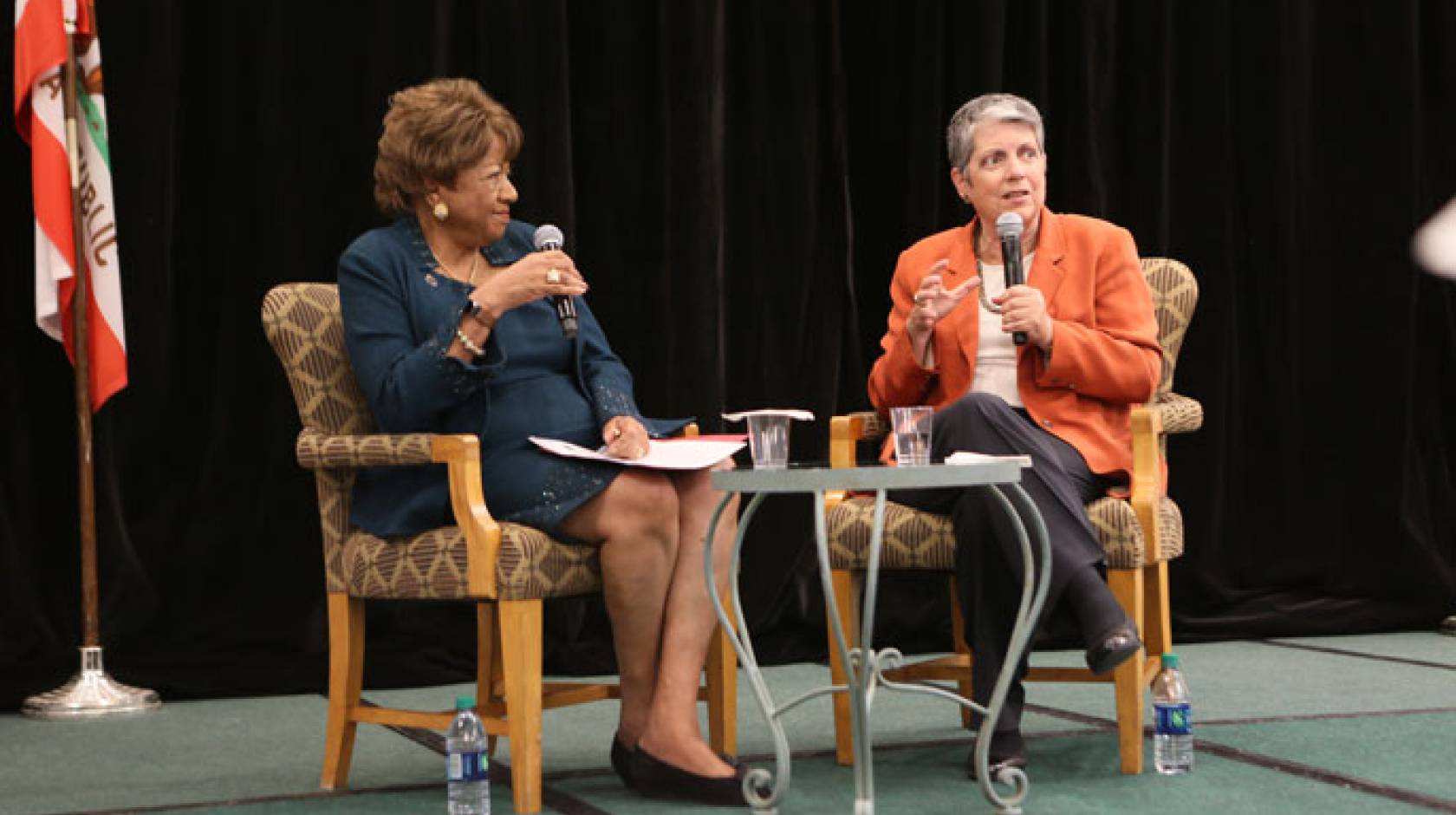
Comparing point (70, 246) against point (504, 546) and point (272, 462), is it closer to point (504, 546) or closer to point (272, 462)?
point (272, 462)

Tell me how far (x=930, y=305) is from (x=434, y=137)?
851 millimetres

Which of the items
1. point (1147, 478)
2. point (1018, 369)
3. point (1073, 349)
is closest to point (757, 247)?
point (1018, 369)

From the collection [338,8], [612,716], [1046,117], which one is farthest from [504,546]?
[1046,117]

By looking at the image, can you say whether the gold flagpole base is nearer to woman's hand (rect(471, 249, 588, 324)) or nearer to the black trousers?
woman's hand (rect(471, 249, 588, 324))

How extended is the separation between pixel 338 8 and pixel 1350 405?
9.75 ft

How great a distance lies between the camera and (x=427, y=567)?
109 inches

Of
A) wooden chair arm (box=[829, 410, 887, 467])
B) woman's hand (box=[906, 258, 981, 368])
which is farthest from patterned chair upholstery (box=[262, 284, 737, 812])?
woman's hand (box=[906, 258, 981, 368])

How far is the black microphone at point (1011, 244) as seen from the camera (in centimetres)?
285

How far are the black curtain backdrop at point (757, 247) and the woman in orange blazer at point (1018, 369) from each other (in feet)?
4.28

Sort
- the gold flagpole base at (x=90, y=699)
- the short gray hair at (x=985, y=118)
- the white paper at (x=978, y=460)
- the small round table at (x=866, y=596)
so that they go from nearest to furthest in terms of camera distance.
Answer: the small round table at (x=866, y=596) → the white paper at (x=978, y=460) → the short gray hair at (x=985, y=118) → the gold flagpole base at (x=90, y=699)

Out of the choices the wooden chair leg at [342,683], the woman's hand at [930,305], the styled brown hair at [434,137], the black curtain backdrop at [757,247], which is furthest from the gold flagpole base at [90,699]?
the woman's hand at [930,305]

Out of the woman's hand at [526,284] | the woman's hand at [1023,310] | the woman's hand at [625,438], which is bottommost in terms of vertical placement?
the woman's hand at [625,438]

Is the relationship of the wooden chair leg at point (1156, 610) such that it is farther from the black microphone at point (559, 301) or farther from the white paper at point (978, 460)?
the black microphone at point (559, 301)

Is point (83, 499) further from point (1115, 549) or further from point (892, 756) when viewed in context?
point (1115, 549)
